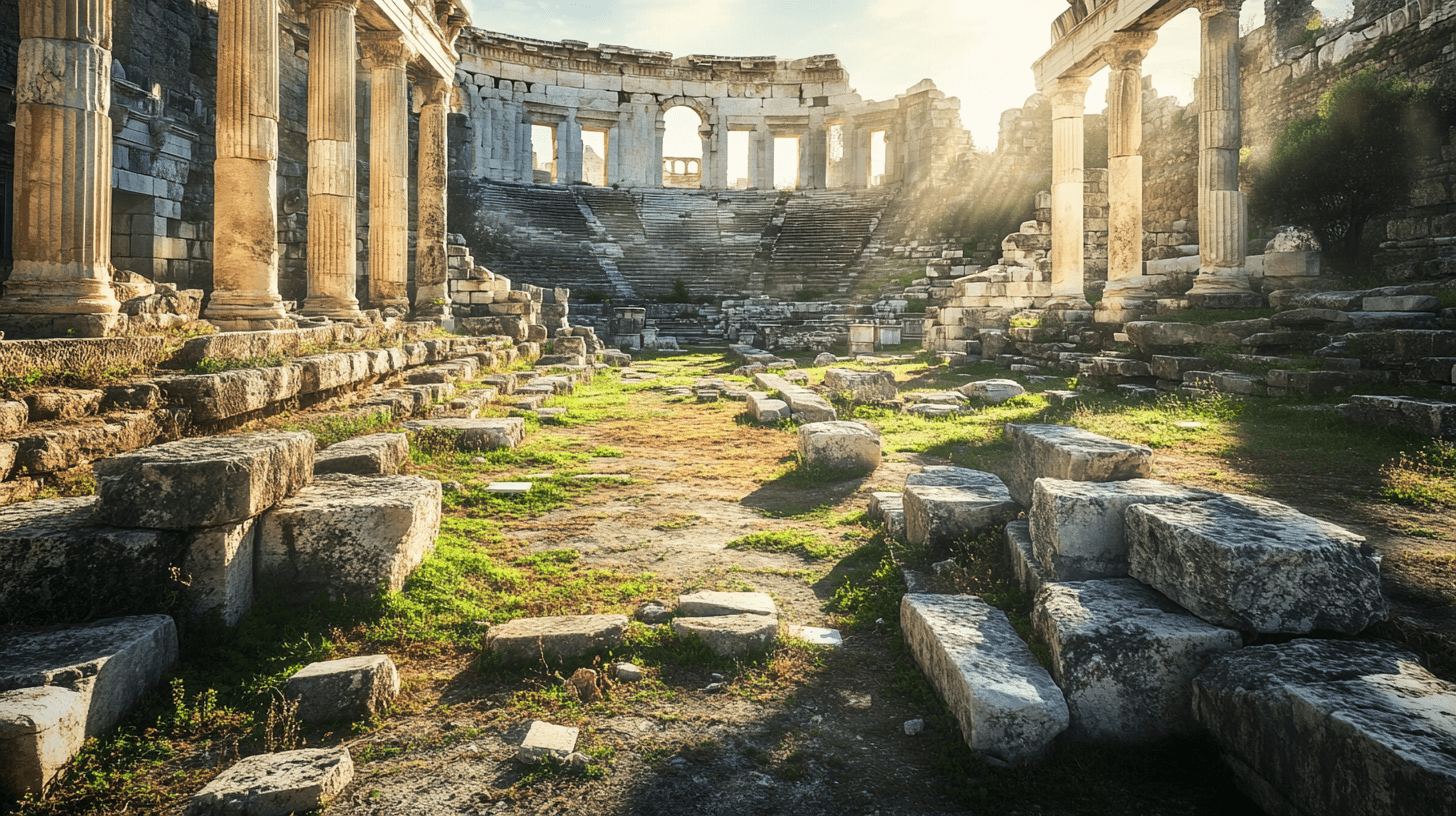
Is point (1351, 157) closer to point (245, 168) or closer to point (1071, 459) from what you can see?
point (1071, 459)

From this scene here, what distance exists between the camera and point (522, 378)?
13008mm

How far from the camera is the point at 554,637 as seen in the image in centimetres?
321

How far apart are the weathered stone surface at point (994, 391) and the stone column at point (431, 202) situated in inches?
410

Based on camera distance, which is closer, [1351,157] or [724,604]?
[724,604]

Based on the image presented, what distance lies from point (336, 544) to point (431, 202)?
14.0 m

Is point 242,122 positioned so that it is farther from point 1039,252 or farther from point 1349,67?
point 1349,67

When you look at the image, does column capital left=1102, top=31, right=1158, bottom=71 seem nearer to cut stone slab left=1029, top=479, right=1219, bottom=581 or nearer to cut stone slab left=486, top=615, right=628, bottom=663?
cut stone slab left=1029, top=479, right=1219, bottom=581

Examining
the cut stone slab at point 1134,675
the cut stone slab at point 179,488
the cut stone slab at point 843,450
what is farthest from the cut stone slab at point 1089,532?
the cut stone slab at point 179,488

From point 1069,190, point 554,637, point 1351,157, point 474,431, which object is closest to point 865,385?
point 474,431

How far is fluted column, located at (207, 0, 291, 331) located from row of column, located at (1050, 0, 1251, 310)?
12.8 meters

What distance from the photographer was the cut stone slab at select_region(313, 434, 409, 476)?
4848 mm

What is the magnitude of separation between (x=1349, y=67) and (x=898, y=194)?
50.3 feet

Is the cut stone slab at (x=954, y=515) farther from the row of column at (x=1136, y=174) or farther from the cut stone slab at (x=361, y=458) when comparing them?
the row of column at (x=1136, y=174)

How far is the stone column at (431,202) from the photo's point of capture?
1608 centimetres
